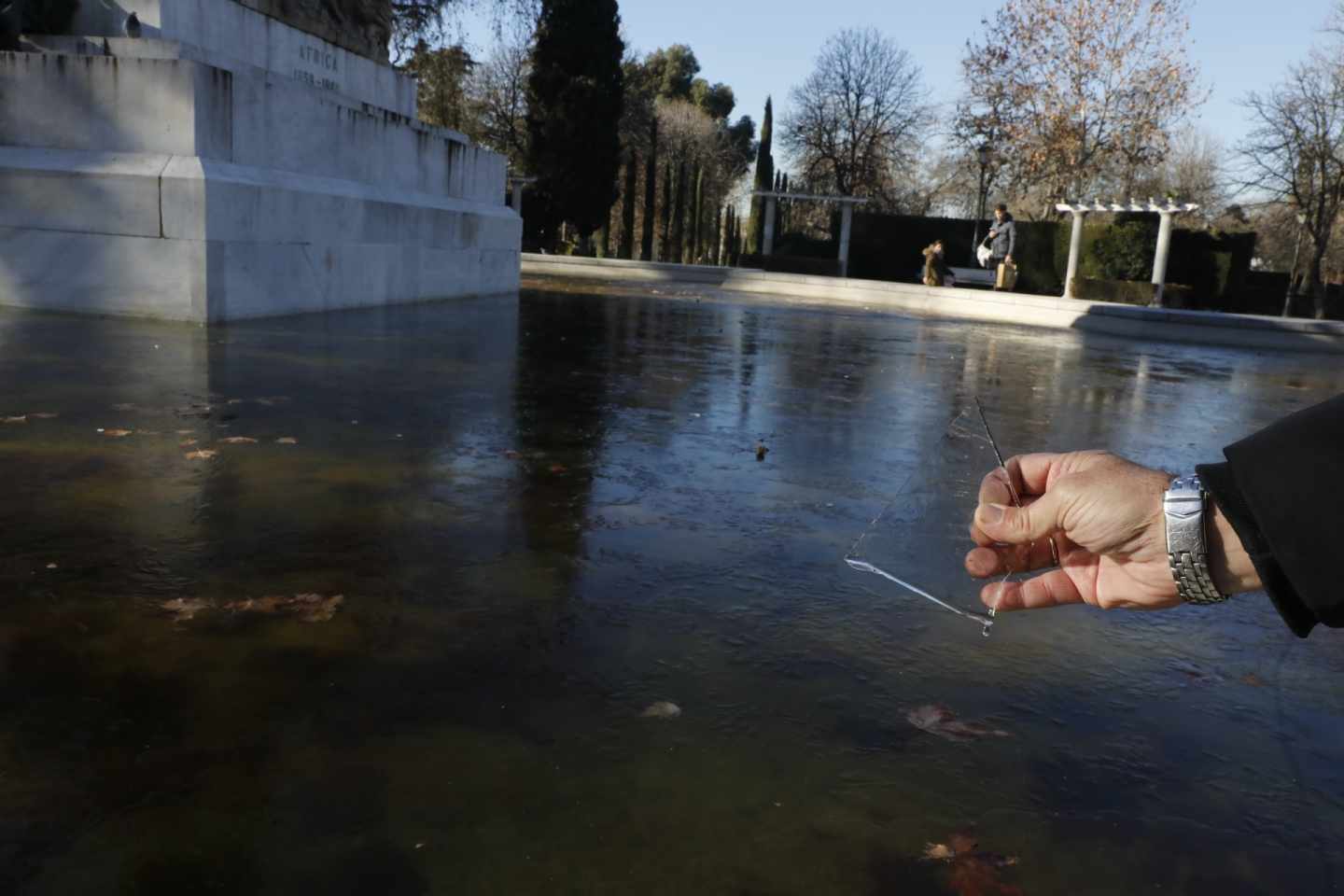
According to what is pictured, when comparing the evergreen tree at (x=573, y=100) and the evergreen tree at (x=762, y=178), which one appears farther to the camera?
the evergreen tree at (x=762, y=178)

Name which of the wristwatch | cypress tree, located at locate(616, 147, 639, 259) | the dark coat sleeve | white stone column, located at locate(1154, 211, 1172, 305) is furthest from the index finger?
cypress tree, located at locate(616, 147, 639, 259)

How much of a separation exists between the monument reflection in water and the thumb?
1.92ft

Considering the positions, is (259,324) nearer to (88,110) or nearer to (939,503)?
(88,110)

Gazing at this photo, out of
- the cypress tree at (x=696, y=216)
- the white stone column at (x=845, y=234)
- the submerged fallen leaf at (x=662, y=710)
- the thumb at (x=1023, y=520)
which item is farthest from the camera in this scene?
the cypress tree at (x=696, y=216)

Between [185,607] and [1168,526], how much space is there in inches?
88.4

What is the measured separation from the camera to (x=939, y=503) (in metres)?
3.99

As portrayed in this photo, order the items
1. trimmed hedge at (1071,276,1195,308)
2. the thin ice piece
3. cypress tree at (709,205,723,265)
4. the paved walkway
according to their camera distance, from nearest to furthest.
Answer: the thin ice piece, the paved walkway, trimmed hedge at (1071,276,1195,308), cypress tree at (709,205,723,265)

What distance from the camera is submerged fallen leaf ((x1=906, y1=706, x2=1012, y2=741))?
87.8 inches

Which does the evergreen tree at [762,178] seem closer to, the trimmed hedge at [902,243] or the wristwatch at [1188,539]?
the trimmed hedge at [902,243]

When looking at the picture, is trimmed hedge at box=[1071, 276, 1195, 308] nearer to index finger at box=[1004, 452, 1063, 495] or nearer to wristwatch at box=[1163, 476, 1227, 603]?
index finger at box=[1004, 452, 1063, 495]

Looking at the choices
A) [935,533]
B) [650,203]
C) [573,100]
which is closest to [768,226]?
[573,100]

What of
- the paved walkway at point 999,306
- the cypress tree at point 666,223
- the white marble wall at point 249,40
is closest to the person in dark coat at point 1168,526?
the white marble wall at point 249,40

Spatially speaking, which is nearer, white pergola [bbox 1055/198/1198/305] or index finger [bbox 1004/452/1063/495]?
index finger [bbox 1004/452/1063/495]

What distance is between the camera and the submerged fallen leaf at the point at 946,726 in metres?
2.23
